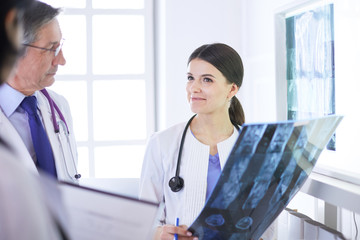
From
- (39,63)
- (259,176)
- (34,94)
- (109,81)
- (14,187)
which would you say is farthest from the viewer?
(109,81)

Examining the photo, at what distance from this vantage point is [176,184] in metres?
1.31

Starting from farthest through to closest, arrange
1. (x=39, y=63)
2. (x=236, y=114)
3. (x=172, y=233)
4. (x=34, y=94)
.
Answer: (x=236, y=114)
(x=34, y=94)
(x=39, y=63)
(x=172, y=233)

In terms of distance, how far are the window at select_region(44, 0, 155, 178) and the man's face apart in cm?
164

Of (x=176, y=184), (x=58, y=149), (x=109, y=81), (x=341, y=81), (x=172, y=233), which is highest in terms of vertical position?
(x=109, y=81)

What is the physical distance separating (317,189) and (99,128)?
197 cm

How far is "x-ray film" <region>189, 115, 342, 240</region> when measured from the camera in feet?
2.58

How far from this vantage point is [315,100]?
160 centimetres

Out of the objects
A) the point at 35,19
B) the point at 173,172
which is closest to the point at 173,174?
the point at 173,172

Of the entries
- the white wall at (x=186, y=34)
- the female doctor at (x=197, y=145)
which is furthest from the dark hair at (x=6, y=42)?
the white wall at (x=186, y=34)

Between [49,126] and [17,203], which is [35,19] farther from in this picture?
[17,203]

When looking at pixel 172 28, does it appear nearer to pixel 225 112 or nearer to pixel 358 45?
pixel 225 112

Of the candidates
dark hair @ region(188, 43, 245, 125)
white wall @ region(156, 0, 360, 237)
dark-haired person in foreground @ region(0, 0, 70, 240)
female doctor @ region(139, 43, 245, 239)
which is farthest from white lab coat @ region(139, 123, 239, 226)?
white wall @ region(156, 0, 360, 237)

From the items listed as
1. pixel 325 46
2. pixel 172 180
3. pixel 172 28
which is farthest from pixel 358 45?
pixel 172 28

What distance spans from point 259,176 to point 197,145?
21.3 inches
